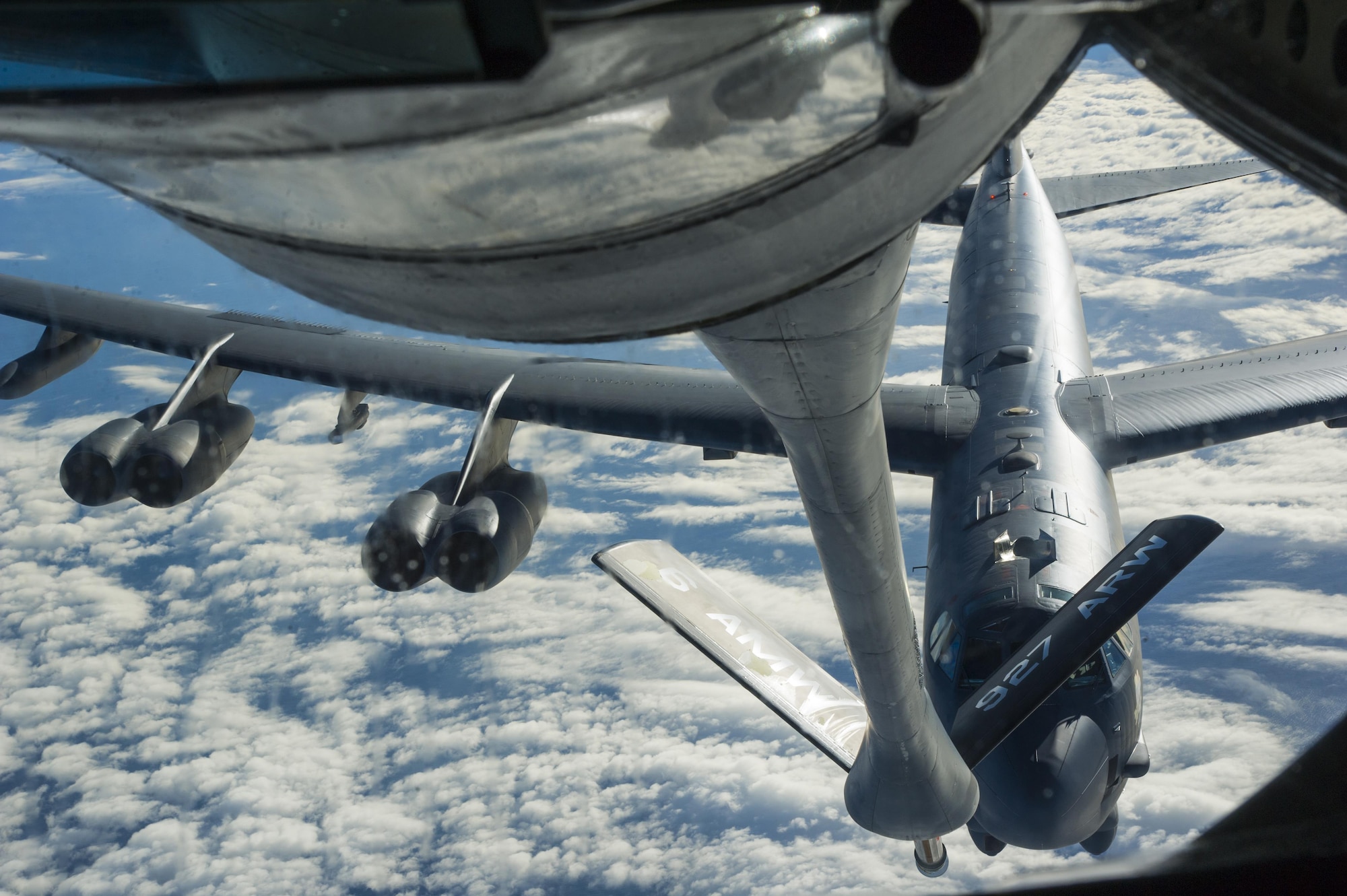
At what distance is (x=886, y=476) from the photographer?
3.68m

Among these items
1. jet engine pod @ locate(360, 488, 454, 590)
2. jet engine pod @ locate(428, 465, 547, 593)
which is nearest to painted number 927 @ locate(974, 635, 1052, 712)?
jet engine pod @ locate(428, 465, 547, 593)

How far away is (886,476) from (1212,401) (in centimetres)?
1381

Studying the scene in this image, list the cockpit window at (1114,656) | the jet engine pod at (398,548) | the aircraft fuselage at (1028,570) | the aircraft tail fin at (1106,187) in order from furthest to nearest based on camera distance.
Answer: the aircraft tail fin at (1106,187), the cockpit window at (1114,656), the aircraft fuselage at (1028,570), the jet engine pod at (398,548)

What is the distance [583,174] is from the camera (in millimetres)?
1346

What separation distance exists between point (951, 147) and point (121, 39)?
1.40 meters

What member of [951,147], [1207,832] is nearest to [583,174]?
[951,147]

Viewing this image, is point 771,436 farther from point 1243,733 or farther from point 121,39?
point 1243,733

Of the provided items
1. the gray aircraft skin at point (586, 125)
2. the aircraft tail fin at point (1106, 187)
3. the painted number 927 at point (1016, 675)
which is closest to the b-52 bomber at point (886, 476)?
→ the painted number 927 at point (1016, 675)

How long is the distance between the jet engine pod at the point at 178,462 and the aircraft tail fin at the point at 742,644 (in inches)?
172

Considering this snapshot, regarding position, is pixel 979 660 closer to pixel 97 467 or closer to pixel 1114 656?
pixel 1114 656

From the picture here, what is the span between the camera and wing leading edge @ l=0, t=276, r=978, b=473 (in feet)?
38.5

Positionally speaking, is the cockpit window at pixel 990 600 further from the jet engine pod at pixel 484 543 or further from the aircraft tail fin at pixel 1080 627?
the jet engine pod at pixel 484 543

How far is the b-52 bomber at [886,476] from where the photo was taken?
139 inches

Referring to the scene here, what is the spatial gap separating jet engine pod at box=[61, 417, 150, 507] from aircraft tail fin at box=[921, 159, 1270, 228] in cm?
2013
